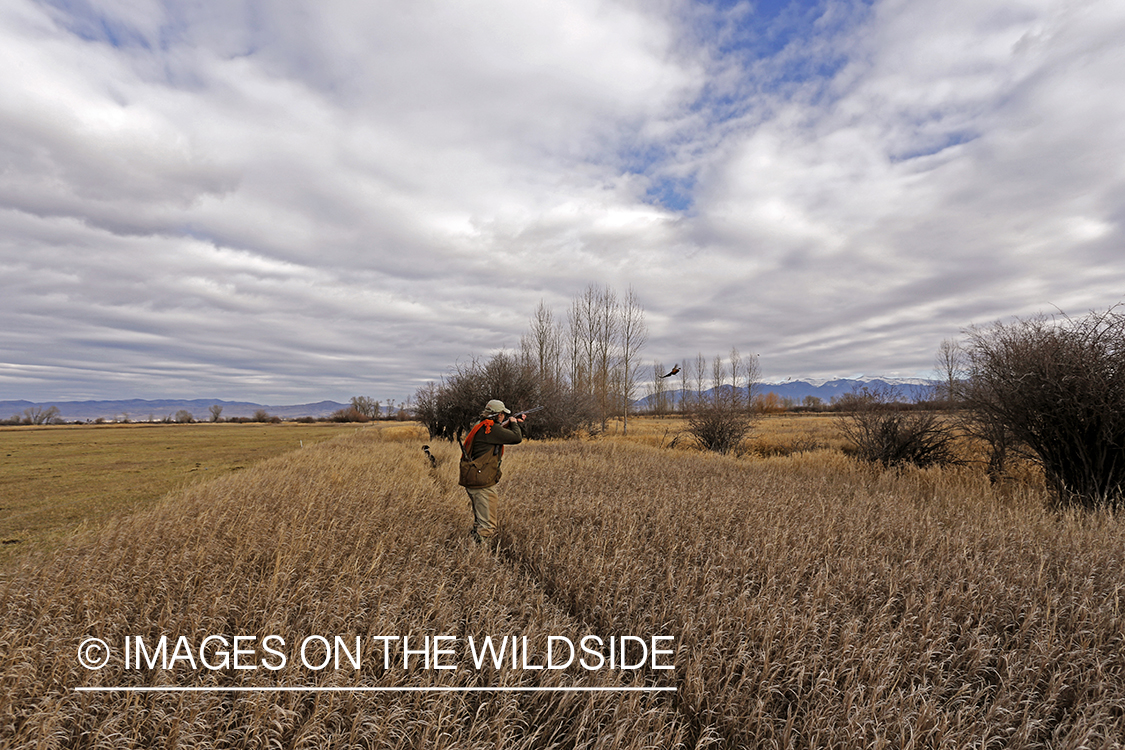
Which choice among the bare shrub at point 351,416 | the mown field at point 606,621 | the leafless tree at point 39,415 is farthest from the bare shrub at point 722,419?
the leafless tree at point 39,415

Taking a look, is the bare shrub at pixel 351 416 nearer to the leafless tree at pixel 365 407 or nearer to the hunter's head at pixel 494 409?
the leafless tree at pixel 365 407

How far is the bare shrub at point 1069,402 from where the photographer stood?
8.37 m

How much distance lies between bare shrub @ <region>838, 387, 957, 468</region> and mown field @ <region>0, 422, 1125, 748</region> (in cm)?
745

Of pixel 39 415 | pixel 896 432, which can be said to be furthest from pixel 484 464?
pixel 39 415

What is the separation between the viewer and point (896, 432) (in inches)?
589

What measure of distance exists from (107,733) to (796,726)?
14.3 ft

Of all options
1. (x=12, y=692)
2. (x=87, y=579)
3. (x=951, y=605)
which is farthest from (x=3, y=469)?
(x=951, y=605)

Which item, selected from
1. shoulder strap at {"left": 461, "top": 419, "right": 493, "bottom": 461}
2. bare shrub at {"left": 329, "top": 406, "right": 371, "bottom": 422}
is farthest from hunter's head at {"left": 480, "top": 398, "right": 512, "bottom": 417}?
bare shrub at {"left": 329, "top": 406, "right": 371, "bottom": 422}

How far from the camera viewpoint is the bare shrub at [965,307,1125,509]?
27.5 feet

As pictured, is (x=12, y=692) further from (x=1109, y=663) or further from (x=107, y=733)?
(x=1109, y=663)

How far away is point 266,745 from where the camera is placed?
272cm

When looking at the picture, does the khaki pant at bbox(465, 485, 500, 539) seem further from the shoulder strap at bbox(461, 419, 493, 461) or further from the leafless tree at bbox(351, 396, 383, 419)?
the leafless tree at bbox(351, 396, 383, 419)

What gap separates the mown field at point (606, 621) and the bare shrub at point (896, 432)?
745 cm

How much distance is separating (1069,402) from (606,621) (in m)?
10.4
